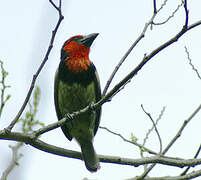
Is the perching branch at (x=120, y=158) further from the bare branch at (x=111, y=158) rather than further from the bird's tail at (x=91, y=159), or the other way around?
the bird's tail at (x=91, y=159)

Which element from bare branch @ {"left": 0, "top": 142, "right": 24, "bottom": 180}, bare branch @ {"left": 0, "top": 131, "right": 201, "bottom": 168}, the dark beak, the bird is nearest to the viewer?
bare branch @ {"left": 0, "top": 142, "right": 24, "bottom": 180}

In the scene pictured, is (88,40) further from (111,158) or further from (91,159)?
(111,158)

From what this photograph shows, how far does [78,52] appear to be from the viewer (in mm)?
4652

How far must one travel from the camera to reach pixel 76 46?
4746 millimetres

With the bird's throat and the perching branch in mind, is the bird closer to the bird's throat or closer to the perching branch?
the bird's throat

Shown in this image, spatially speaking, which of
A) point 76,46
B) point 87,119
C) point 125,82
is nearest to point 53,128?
Answer: point 125,82

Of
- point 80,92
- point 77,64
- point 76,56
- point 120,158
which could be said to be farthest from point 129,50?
point 76,56

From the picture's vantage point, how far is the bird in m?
4.25

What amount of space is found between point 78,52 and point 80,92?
26.9 inches

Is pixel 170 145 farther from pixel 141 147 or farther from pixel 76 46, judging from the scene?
pixel 76 46

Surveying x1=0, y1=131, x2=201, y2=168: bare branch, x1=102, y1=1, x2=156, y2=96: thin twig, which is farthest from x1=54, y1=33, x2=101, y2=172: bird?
x1=102, y1=1, x2=156, y2=96: thin twig

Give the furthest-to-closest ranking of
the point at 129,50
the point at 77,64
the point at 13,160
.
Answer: the point at 77,64
the point at 129,50
the point at 13,160

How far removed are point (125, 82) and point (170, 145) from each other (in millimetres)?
807

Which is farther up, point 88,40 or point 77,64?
point 88,40
